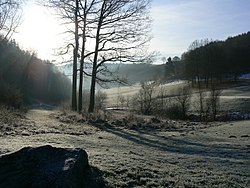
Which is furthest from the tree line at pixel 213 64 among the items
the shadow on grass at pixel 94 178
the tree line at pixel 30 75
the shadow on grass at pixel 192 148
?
the shadow on grass at pixel 94 178

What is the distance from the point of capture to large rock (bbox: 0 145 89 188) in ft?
21.3

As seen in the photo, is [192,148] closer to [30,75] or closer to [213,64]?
[30,75]

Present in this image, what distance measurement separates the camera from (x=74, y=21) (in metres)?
29.1

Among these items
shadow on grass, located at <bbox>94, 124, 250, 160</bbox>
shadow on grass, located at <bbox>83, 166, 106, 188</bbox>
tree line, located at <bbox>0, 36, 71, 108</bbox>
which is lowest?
shadow on grass, located at <bbox>94, 124, 250, 160</bbox>

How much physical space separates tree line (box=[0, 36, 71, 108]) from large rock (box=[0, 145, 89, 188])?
50.2 metres

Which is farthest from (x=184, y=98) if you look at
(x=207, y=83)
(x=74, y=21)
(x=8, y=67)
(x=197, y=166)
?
(x=207, y=83)

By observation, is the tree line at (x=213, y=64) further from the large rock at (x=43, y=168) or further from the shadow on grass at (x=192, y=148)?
the large rock at (x=43, y=168)

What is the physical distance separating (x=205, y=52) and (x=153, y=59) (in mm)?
84246

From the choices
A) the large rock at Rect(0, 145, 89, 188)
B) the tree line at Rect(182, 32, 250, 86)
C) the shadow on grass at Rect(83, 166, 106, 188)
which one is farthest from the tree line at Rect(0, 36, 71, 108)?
the shadow on grass at Rect(83, 166, 106, 188)

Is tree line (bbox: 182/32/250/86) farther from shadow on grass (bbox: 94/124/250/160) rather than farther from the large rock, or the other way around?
the large rock

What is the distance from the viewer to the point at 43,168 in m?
6.80

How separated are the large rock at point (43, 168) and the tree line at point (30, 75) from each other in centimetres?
5025

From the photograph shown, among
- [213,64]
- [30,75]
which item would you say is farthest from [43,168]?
[213,64]

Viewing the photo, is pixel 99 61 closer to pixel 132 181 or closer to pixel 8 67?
pixel 132 181
